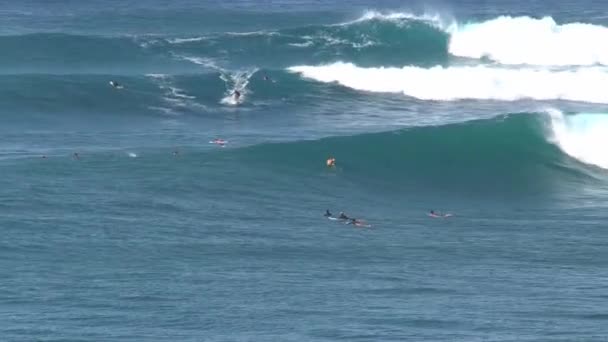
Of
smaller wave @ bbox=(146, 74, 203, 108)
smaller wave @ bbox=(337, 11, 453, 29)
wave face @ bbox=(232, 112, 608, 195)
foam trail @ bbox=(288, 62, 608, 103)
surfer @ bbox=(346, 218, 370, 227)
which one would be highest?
smaller wave @ bbox=(337, 11, 453, 29)

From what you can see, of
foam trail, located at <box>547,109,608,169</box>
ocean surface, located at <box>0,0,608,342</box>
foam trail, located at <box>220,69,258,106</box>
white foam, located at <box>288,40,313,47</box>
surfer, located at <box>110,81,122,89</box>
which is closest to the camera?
ocean surface, located at <box>0,0,608,342</box>

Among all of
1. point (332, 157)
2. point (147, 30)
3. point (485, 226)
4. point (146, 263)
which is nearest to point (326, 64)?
point (147, 30)

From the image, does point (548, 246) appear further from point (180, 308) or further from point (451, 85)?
point (451, 85)

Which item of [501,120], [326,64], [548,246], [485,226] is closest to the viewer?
[548,246]

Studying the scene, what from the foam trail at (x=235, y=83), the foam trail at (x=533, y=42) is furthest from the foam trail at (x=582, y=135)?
the foam trail at (x=533, y=42)

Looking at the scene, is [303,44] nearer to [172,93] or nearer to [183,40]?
[183,40]

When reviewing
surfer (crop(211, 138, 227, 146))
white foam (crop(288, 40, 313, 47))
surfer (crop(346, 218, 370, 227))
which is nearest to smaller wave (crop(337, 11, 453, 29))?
white foam (crop(288, 40, 313, 47))

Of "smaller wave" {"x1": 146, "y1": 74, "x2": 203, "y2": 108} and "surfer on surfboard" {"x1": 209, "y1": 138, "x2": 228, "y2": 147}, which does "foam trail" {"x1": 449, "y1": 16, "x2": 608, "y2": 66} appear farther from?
"surfer on surfboard" {"x1": 209, "y1": 138, "x2": 228, "y2": 147}
